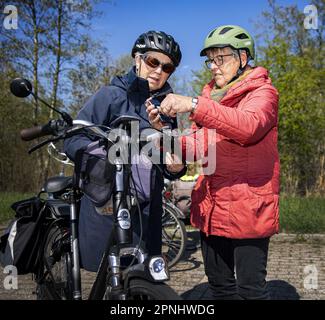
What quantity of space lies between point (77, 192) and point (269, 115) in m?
1.19

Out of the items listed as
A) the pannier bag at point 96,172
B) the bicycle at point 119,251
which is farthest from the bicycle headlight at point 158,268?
the pannier bag at point 96,172

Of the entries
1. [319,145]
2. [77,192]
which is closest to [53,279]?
[77,192]

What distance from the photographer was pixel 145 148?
88.6 inches

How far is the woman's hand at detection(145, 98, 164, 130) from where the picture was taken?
224 cm

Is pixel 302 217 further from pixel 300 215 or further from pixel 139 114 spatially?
pixel 139 114

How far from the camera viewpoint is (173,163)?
2654 mm

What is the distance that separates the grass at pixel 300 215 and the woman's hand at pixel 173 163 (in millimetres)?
5518

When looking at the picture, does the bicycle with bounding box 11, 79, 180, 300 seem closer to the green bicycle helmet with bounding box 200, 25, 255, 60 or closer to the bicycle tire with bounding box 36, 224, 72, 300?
the bicycle tire with bounding box 36, 224, 72, 300

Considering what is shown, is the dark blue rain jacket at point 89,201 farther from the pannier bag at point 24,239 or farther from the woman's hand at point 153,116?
the pannier bag at point 24,239

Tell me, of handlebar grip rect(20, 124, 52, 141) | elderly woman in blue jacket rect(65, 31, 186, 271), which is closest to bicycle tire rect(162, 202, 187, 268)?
elderly woman in blue jacket rect(65, 31, 186, 271)

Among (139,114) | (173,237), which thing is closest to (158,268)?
(139,114)

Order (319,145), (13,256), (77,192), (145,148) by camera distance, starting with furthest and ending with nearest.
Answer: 1. (319,145)
2. (13,256)
3. (77,192)
4. (145,148)

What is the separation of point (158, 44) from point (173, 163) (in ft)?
2.37
